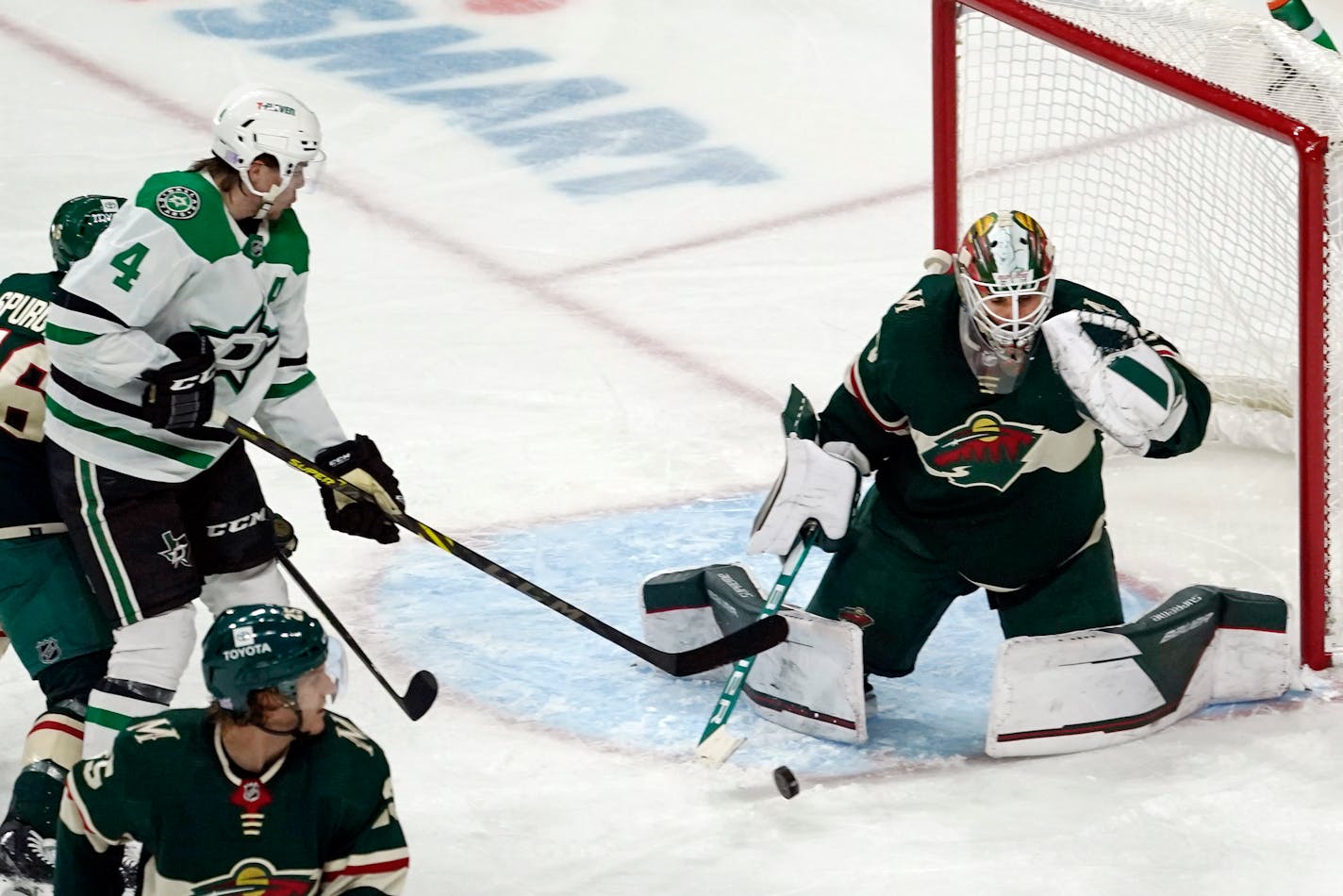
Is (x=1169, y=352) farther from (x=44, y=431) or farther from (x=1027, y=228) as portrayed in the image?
(x=44, y=431)

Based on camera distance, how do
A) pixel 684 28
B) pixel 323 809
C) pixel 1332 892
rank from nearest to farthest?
pixel 323 809 < pixel 1332 892 < pixel 684 28

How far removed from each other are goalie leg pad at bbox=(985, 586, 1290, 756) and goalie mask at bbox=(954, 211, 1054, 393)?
49 centimetres

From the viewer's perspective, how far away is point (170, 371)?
9.80 ft

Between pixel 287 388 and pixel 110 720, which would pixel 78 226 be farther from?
pixel 110 720

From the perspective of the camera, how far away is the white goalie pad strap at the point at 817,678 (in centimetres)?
342

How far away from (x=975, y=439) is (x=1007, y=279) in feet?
1.02

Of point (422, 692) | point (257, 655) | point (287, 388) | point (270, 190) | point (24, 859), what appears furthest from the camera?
point (287, 388)

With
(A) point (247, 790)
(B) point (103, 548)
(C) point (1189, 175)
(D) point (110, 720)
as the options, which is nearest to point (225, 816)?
(A) point (247, 790)

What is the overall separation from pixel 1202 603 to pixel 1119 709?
238 millimetres

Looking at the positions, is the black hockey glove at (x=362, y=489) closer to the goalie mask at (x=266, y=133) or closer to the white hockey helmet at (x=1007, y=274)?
the goalie mask at (x=266, y=133)

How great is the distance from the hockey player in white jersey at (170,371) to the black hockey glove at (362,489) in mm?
199

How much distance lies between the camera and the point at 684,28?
297 inches

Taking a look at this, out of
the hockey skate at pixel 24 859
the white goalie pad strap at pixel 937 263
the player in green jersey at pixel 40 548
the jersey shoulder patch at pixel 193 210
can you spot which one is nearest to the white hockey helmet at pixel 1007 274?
the white goalie pad strap at pixel 937 263

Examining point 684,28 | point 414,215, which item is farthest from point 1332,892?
point 684,28
